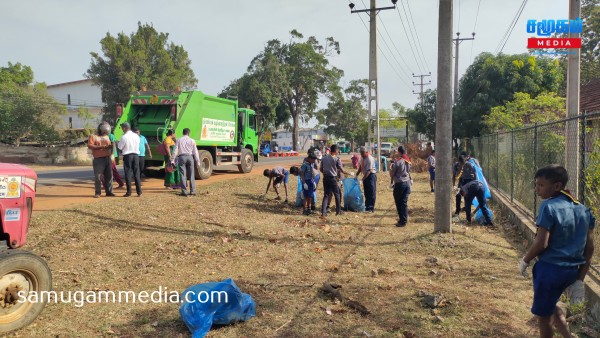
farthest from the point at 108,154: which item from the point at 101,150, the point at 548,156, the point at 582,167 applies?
the point at 548,156

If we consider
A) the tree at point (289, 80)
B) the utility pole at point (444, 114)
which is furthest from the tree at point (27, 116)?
the utility pole at point (444, 114)

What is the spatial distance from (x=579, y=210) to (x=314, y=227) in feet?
18.9

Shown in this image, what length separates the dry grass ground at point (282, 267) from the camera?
4.07 m

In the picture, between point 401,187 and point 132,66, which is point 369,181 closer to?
point 401,187

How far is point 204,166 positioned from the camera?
1485 centimetres

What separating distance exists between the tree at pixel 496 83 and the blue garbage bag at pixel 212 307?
2183cm

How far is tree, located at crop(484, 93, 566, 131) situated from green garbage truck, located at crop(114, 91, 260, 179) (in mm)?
10709

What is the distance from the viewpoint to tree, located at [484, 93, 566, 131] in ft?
55.1

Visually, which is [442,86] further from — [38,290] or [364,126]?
[364,126]

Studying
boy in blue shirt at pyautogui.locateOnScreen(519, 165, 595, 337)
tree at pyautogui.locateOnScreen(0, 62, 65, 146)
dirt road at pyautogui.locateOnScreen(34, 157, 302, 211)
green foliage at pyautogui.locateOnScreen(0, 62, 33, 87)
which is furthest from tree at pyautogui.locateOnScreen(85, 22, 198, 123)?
boy in blue shirt at pyautogui.locateOnScreen(519, 165, 595, 337)

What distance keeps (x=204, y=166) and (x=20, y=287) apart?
434 inches

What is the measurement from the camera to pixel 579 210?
3191mm

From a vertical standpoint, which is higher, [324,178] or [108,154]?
[108,154]

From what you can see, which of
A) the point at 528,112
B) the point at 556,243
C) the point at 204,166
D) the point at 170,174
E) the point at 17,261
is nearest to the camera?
the point at 556,243
